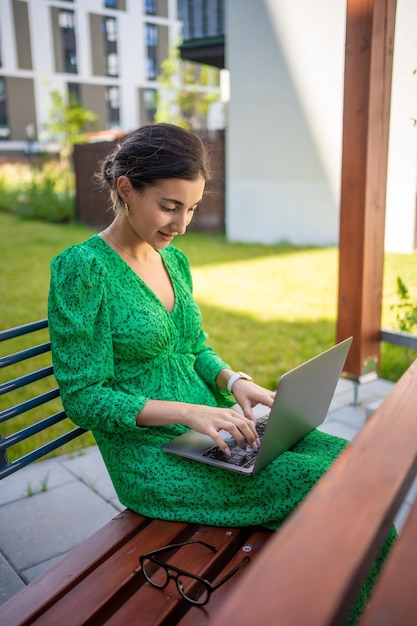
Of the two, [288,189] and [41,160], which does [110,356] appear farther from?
[41,160]

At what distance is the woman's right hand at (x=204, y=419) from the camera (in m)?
1.50

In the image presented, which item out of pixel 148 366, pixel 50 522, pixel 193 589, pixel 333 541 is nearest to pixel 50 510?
pixel 50 522

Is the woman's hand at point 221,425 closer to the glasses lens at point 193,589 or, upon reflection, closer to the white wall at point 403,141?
the glasses lens at point 193,589

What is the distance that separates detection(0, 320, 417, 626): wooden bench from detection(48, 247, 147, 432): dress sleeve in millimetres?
305

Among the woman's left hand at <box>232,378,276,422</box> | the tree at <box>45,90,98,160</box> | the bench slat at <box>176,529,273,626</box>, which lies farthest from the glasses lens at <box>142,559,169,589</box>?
the tree at <box>45,90,98,160</box>

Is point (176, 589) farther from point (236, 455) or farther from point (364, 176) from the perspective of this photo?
point (364, 176)

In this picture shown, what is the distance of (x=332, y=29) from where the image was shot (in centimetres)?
658

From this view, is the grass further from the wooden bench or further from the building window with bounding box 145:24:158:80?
the building window with bounding box 145:24:158:80

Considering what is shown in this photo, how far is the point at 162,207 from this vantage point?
5.51 feet

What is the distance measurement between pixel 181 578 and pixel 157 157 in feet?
3.45

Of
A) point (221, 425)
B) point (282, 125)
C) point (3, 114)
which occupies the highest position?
point (3, 114)

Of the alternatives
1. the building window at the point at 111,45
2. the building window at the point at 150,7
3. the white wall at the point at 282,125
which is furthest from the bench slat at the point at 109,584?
the building window at the point at 150,7

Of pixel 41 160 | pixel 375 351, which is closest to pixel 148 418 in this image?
pixel 375 351

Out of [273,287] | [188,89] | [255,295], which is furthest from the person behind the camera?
[188,89]
